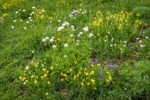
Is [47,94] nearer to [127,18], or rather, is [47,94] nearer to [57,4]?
[127,18]

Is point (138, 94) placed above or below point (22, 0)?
above

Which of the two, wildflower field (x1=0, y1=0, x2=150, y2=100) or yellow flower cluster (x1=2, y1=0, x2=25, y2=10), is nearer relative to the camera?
wildflower field (x1=0, y1=0, x2=150, y2=100)

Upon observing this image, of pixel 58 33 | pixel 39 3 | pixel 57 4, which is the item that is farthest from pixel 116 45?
pixel 39 3

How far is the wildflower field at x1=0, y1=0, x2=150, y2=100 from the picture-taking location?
5398 mm

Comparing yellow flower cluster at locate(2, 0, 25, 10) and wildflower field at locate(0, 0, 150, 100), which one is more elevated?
wildflower field at locate(0, 0, 150, 100)

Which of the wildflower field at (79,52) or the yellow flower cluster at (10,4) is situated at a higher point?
the wildflower field at (79,52)

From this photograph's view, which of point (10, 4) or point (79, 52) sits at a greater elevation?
point (79, 52)

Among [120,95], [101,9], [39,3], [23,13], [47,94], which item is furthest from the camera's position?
[39,3]

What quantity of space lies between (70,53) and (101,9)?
270cm

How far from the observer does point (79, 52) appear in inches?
248

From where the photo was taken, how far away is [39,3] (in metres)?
10.2

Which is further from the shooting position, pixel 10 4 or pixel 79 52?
pixel 10 4

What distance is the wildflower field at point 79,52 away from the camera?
5.40m

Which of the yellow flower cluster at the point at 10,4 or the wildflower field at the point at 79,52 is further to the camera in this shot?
the yellow flower cluster at the point at 10,4
